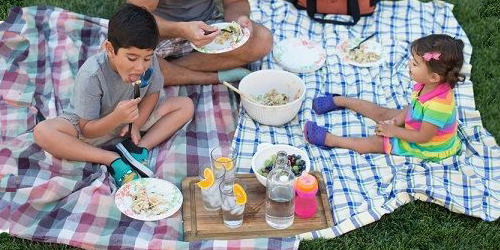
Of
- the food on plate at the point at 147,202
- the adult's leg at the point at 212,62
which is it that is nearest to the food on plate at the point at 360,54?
the adult's leg at the point at 212,62

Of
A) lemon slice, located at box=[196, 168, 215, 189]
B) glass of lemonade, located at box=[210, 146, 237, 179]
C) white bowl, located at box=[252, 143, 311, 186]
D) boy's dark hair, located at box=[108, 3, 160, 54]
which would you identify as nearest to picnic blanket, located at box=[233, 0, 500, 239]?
white bowl, located at box=[252, 143, 311, 186]

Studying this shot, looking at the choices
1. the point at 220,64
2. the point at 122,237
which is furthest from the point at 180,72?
the point at 122,237

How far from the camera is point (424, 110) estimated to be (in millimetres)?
3283

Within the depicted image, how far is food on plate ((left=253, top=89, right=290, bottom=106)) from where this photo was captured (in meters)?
3.73

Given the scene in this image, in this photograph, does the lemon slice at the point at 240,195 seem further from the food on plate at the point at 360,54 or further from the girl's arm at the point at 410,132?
the food on plate at the point at 360,54

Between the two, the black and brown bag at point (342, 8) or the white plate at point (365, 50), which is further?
the black and brown bag at point (342, 8)

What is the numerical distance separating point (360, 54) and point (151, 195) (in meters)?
1.77

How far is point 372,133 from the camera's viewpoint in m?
3.70

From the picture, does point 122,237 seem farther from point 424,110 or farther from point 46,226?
point 424,110

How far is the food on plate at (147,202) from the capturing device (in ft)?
10.2

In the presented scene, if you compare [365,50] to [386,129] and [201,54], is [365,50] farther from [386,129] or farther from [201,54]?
[201,54]

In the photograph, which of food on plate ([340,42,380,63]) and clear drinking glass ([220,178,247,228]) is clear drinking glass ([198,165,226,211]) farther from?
food on plate ([340,42,380,63])

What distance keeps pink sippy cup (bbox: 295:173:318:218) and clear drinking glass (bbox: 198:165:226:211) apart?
0.36m

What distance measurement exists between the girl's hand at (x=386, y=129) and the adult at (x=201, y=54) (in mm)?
896
